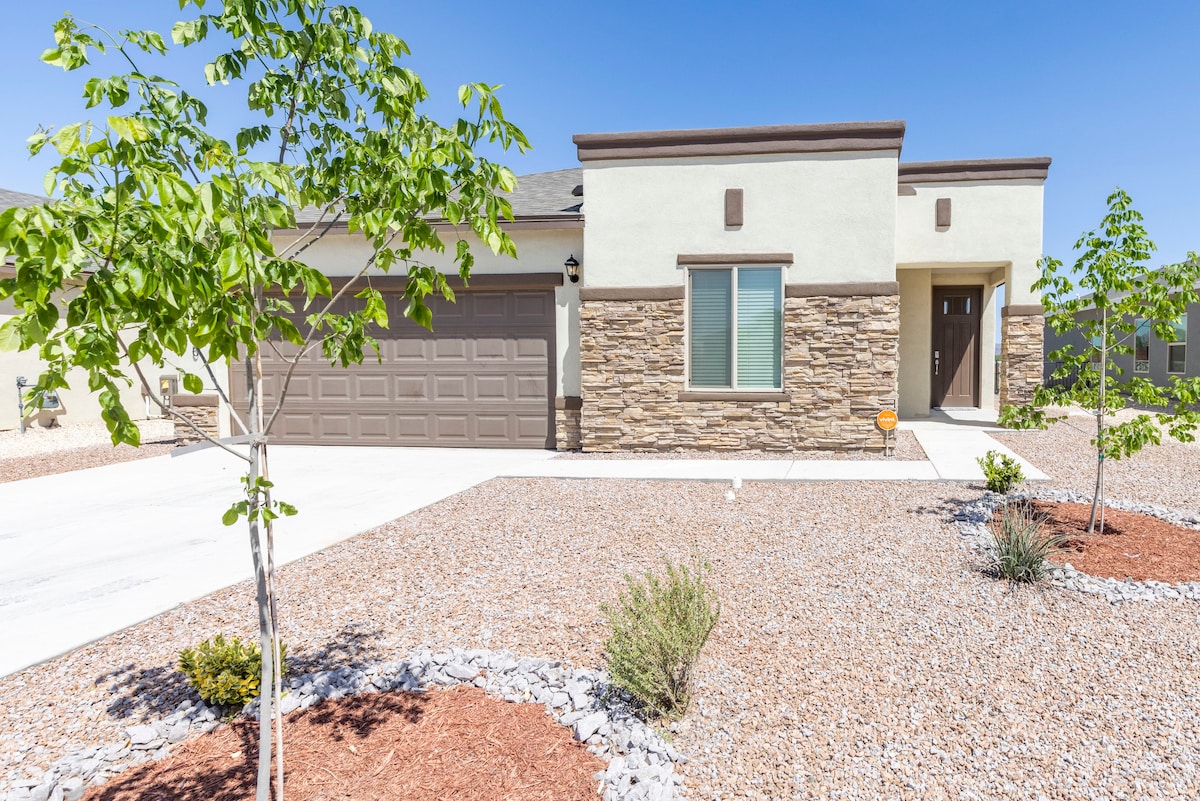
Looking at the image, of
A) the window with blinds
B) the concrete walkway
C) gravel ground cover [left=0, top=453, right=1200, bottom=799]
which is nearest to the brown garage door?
the concrete walkway

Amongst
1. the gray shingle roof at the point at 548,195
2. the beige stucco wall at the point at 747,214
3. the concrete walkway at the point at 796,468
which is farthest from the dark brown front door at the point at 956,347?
the gray shingle roof at the point at 548,195

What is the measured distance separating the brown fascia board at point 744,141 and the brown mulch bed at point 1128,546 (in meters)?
5.55

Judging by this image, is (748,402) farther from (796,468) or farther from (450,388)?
(450,388)

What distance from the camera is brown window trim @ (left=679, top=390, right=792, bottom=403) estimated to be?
973cm

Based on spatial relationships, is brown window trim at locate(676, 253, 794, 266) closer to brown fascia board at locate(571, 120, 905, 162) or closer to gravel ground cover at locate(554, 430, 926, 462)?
brown fascia board at locate(571, 120, 905, 162)

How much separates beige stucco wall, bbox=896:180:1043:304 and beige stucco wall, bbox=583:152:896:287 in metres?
3.07

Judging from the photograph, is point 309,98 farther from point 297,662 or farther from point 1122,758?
point 1122,758

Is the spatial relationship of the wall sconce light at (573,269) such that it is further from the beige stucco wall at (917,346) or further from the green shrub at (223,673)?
the green shrub at (223,673)

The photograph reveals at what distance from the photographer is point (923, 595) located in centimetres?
427

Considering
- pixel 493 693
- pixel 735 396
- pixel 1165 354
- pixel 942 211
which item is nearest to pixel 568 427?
pixel 735 396

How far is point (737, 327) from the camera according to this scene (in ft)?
32.2

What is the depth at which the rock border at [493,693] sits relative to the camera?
8.18 ft

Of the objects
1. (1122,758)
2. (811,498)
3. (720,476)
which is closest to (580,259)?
(720,476)

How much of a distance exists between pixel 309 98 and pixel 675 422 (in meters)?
8.02
